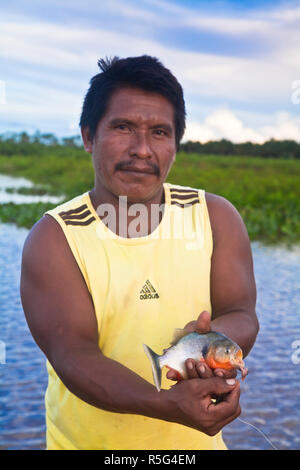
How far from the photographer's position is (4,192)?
907 inches

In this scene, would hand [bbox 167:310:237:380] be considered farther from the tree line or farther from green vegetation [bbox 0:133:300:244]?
the tree line

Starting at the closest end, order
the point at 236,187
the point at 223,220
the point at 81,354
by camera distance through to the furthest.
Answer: the point at 81,354
the point at 223,220
the point at 236,187

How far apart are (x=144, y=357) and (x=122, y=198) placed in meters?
0.56

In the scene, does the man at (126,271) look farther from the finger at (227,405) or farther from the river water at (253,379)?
the river water at (253,379)

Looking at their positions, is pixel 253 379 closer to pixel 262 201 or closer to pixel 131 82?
pixel 131 82

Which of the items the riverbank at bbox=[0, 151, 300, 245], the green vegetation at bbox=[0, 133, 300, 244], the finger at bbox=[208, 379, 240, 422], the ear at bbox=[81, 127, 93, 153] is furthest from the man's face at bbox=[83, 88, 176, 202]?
the green vegetation at bbox=[0, 133, 300, 244]

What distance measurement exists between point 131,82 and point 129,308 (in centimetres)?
79

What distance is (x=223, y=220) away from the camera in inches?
84.0

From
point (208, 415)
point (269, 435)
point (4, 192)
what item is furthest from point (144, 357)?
point (4, 192)

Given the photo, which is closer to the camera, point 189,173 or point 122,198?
point 122,198

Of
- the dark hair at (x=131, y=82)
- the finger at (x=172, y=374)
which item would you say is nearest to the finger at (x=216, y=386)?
the finger at (x=172, y=374)

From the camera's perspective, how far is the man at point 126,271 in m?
1.88

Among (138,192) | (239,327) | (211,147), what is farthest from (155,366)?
(211,147)
